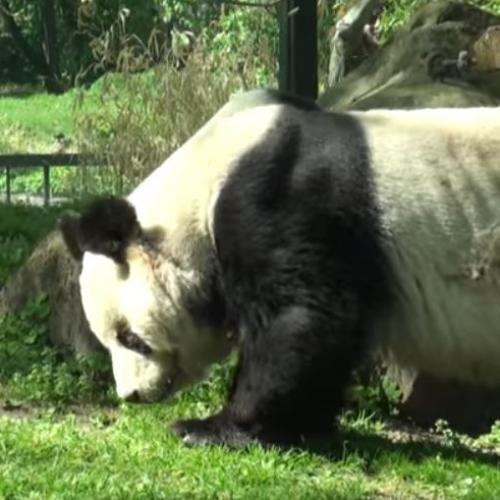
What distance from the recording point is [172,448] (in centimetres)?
524

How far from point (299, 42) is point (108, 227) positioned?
327 cm

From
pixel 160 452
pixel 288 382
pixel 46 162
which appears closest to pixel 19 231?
pixel 46 162

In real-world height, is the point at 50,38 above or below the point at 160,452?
below

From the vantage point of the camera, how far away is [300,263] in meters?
5.00

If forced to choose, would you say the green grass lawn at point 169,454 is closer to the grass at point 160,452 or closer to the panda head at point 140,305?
the grass at point 160,452

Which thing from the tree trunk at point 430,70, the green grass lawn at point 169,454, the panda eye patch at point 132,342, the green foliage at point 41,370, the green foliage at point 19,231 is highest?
the tree trunk at point 430,70

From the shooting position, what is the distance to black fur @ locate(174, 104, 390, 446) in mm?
5012

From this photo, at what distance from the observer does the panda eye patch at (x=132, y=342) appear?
541 centimetres

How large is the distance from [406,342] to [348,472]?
544 mm

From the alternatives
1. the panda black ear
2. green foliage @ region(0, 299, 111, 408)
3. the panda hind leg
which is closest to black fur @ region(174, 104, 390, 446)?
the panda hind leg

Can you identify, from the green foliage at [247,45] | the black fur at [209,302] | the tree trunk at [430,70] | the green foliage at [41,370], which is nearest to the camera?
the black fur at [209,302]

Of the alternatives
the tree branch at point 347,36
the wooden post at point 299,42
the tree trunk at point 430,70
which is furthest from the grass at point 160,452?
the tree branch at point 347,36

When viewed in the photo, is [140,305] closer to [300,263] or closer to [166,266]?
[166,266]

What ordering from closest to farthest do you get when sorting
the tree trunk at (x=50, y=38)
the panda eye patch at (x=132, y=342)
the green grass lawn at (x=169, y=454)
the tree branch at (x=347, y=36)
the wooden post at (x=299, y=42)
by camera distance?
the green grass lawn at (x=169, y=454) → the panda eye patch at (x=132, y=342) → the wooden post at (x=299, y=42) → the tree branch at (x=347, y=36) → the tree trunk at (x=50, y=38)
